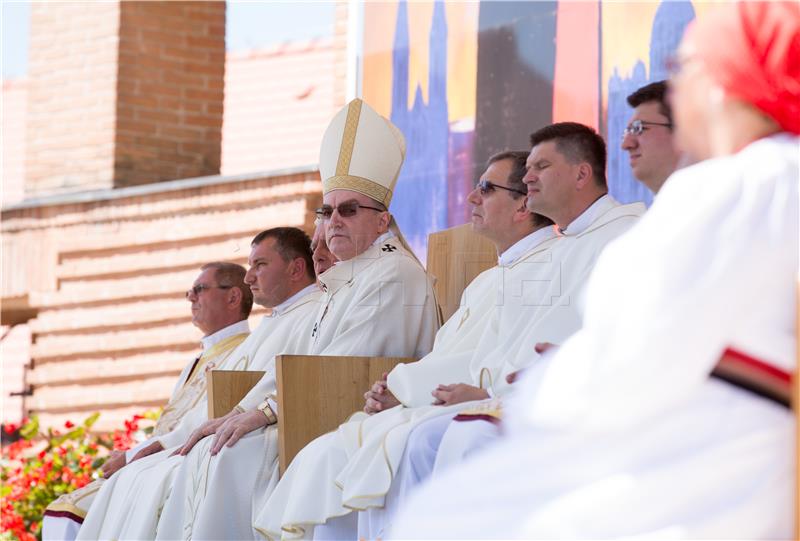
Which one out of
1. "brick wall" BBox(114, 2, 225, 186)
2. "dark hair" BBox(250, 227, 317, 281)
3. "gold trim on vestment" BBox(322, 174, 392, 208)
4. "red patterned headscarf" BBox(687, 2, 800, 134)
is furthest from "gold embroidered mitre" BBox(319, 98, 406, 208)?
"brick wall" BBox(114, 2, 225, 186)

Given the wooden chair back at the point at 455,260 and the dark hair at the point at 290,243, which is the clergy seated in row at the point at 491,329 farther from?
the dark hair at the point at 290,243

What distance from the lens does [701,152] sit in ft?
8.73

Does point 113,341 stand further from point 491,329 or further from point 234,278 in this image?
point 491,329

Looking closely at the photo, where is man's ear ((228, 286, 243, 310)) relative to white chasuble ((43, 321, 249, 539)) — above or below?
above

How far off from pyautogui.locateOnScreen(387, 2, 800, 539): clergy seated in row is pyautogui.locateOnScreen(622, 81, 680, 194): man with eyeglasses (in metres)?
2.72

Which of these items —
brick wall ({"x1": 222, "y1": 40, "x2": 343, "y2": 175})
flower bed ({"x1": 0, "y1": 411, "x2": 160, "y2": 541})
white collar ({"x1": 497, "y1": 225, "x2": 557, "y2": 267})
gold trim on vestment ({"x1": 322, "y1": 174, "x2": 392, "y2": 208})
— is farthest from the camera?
brick wall ({"x1": 222, "y1": 40, "x2": 343, "y2": 175})

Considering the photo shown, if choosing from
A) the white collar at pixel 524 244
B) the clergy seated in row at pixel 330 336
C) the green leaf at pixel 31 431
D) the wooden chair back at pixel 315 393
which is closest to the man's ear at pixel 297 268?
the clergy seated in row at pixel 330 336

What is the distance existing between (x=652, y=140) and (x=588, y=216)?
38 centimetres

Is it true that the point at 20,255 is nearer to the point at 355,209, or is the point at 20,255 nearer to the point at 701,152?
the point at 355,209

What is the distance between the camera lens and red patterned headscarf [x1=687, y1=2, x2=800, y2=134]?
2492mm

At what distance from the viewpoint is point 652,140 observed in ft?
17.2

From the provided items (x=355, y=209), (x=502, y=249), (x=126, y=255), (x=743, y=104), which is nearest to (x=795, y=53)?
(x=743, y=104)

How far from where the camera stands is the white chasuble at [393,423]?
4797 mm

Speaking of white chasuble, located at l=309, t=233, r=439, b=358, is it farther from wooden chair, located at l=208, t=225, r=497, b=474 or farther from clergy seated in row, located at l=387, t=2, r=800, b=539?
clergy seated in row, located at l=387, t=2, r=800, b=539
